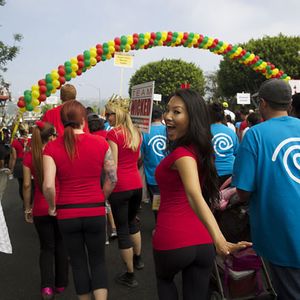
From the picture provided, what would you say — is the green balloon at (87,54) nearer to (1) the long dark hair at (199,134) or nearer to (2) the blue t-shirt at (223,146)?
(2) the blue t-shirt at (223,146)

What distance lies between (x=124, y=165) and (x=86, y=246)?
123 centimetres

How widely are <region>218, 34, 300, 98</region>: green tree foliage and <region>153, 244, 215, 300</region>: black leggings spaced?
111 ft

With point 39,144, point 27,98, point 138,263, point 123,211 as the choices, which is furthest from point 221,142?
point 27,98

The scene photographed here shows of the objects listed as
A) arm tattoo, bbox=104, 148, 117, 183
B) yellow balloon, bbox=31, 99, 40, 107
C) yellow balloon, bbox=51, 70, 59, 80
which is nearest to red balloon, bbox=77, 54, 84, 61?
yellow balloon, bbox=51, 70, 59, 80

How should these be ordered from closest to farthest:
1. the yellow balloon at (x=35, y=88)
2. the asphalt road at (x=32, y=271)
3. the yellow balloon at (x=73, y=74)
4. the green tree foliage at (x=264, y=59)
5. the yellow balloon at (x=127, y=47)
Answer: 1. the asphalt road at (x=32, y=271)
2. the yellow balloon at (x=35, y=88)
3. the yellow balloon at (x=73, y=74)
4. the yellow balloon at (x=127, y=47)
5. the green tree foliage at (x=264, y=59)

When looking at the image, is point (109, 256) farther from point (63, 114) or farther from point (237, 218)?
point (63, 114)

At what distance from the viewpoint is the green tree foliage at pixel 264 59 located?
3350 cm

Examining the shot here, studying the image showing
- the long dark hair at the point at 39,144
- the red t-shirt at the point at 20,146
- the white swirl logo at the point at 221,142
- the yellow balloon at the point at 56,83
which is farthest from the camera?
the yellow balloon at the point at 56,83

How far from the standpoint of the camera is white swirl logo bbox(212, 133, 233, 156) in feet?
15.6

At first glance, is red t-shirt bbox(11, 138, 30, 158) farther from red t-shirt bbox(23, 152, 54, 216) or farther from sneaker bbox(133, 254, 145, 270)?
red t-shirt bbox(23, 152, 54, 216)

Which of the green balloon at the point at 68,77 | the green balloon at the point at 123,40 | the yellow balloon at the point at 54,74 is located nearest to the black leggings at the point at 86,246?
the yellow balloon at the point at 54,74

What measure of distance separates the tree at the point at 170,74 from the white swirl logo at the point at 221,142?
4243 centimetres

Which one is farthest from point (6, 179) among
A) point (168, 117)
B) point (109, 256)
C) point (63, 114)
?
point (168, 117)

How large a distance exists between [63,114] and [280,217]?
1795mm
